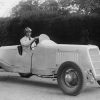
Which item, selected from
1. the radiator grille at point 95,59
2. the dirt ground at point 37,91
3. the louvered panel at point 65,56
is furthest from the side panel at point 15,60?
the radiator grille at point 95,59

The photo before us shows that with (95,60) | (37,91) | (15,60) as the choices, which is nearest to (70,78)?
(95,60)

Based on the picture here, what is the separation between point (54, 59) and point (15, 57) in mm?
1748

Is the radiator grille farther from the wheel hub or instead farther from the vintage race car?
the wheel hub

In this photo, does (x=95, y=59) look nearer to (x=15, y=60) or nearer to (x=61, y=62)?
(x=61, y=62)

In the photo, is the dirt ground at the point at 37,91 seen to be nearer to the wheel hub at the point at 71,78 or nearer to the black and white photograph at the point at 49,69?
the black and white photograph at the point at 49,69

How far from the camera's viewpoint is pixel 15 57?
10.3m

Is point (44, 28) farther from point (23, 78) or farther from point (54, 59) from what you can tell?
point (54, 59)

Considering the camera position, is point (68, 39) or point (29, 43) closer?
point (29, 43)

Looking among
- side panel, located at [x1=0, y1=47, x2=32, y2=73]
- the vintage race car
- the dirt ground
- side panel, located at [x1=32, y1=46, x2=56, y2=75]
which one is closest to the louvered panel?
the vintage race car

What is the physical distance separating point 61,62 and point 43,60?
2.16 ft

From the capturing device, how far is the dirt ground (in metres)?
7.82

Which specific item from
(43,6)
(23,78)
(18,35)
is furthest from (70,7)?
(23,78)

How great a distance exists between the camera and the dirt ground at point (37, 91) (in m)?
7.82

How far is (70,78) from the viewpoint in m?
8.33
